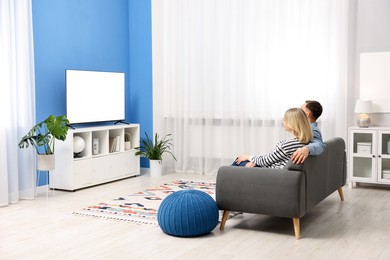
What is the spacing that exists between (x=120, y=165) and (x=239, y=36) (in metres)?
2.24

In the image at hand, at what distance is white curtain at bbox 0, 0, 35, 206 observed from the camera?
5.07 m

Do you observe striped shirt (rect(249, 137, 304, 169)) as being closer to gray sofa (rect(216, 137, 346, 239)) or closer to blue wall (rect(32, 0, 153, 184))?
gray sofa (rect(216, 137, 346, 239))

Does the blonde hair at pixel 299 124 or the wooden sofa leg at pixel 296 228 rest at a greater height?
the blonde hair at pixel 299 124

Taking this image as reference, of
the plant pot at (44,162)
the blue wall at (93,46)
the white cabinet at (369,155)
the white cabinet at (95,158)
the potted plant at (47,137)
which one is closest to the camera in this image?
the potted plant at (47,137)

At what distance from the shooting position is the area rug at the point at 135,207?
447 cm

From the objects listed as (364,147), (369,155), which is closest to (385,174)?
(369,155)

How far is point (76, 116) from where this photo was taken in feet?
19.7

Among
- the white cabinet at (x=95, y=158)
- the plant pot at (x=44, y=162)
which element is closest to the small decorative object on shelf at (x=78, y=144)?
the white cabinet at (x=95, y=158)

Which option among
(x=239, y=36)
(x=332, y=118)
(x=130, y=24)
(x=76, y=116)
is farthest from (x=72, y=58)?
(x=332, y=118)

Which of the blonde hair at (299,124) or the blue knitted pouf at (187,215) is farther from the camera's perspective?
the blonde hair at (299,124)

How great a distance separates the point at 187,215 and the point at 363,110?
287 centimetres

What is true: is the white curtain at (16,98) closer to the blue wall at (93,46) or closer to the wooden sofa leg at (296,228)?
the blue wall at (93,46)

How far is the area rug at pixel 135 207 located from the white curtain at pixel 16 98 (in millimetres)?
892

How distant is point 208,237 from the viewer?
3.84 meters
